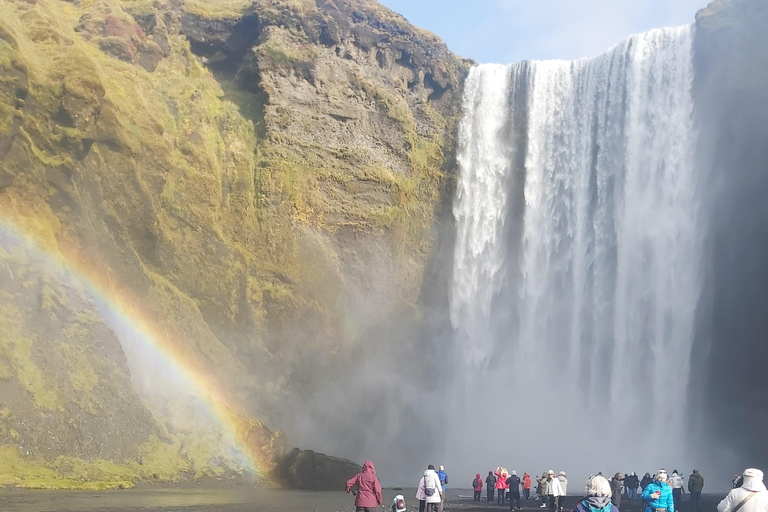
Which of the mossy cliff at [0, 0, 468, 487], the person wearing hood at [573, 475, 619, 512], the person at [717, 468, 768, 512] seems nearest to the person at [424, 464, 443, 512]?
the person at [717, 468, 768, 512]

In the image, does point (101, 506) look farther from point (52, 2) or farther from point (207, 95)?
point (52, 2)

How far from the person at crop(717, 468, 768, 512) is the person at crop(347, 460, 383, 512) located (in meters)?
5.94

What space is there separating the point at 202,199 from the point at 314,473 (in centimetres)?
1757

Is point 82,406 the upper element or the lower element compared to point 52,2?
lower

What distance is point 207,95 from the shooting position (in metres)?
49.4

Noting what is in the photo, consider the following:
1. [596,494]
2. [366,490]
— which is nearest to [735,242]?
[366,490]

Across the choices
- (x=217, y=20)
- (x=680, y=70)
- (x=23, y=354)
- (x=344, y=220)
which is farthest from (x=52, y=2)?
(x=680, y=70)

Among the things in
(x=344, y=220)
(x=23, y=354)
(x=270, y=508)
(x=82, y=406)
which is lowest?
(x=270, y=508)

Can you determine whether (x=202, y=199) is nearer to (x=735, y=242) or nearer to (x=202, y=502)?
(x=202, y=502)

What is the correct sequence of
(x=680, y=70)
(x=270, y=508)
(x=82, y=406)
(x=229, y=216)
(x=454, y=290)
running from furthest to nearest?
(x=454, y=290), (x=680, y=70), (x=229, y=216), (x=82, y=406), (x=270, y=508)

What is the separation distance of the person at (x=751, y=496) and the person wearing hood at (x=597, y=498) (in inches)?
83.8

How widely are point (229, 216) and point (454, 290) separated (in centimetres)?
1665

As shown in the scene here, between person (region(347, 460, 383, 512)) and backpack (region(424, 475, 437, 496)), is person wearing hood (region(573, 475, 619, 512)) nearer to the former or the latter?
person (region(347, 460, 383, 512))

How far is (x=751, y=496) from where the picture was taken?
918 centimetres
